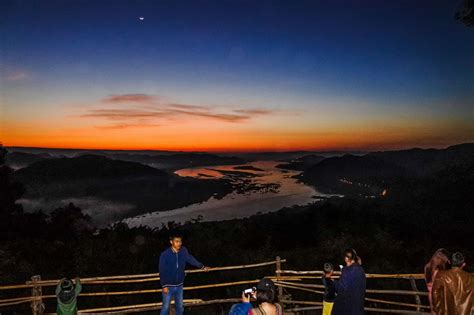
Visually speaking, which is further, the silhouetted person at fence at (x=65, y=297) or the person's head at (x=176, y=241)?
the person's head at (x=176, y=241)

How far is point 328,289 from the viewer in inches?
225

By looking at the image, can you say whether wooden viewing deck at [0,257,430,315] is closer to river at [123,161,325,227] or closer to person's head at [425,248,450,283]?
person's head at [425,248,450,283]

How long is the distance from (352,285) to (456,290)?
49.6 inches

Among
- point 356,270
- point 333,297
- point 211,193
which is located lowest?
point 211,193

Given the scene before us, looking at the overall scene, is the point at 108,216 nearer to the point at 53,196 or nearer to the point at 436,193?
the point at 53,196

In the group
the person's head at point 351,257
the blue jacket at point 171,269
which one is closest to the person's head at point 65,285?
the blue jacket at point 171,269

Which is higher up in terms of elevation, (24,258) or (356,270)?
(356,270)

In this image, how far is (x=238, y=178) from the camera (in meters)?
73.1

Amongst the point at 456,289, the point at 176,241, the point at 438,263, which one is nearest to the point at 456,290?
the point at 456,289

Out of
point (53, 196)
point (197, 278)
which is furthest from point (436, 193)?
point (53, 196)

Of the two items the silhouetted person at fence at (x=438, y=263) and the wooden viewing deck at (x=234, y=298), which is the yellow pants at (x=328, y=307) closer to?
the silhouetted person at fence at (x=438, y=263)

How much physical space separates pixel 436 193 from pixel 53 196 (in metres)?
36.2

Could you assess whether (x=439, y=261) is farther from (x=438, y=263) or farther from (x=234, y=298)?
(x=234, y=298)

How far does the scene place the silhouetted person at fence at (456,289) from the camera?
16.8 feet
